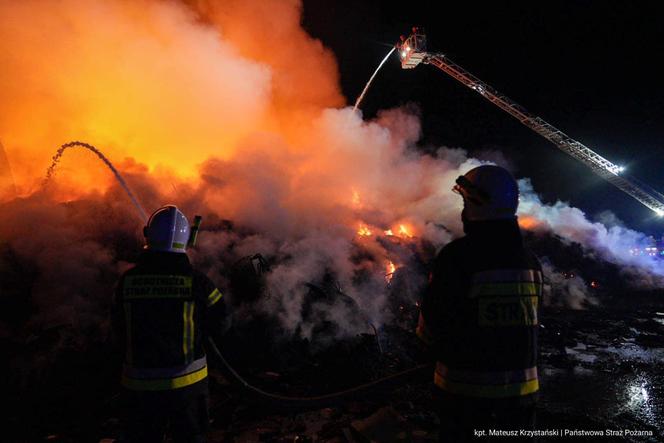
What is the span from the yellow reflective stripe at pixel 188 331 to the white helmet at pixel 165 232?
0.50 metres

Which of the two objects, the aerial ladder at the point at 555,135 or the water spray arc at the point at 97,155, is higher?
the aerial ladder at the point at 555,135

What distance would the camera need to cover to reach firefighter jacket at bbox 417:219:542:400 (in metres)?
1.90

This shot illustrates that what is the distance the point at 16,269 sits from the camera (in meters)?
Answer: 7.28

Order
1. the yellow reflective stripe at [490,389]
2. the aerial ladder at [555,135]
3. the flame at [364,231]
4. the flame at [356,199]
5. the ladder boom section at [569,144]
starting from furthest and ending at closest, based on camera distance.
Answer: the ladder boom section at [569,144] → the aerial ladder at [555,135] → the flame at [356,199] → the flame at [364,231] → the yellow reflective stripe at [490,389]

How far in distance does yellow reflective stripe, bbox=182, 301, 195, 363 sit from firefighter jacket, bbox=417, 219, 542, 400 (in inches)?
69.0

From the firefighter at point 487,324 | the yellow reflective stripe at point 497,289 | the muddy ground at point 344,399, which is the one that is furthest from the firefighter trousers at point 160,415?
the yellow reflective stripe at point 497,289

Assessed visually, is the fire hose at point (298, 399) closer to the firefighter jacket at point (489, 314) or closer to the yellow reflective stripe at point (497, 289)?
the firefighter jacket at point (489, 314)

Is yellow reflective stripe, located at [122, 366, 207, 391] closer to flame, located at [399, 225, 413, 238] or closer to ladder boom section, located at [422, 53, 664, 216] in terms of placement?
flame, located at [399, 225, 413, 238]

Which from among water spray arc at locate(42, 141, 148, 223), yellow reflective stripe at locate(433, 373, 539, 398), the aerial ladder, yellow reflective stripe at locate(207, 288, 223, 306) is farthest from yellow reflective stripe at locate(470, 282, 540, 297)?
the aerial ladder

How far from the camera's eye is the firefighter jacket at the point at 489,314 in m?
1.90

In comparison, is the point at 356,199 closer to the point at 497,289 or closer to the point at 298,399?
the point at 298,399

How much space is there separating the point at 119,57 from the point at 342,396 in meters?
18.2

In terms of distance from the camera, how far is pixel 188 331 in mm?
2525

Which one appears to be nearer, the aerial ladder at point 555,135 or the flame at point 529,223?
the aerial ladder at point 555,135
